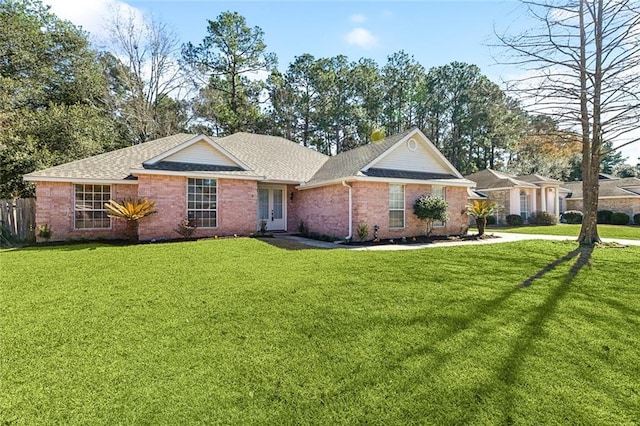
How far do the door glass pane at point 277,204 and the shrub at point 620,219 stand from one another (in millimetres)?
26667

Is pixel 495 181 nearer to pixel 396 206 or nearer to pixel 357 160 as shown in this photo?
pixel 396 206

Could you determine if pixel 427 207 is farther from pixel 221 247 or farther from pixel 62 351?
pixel 62 351

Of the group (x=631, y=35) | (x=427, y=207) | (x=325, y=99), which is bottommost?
(x=427, y=207)

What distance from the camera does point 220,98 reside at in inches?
1228

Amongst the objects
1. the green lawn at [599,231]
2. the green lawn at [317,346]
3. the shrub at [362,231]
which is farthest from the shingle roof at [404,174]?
the green lawn at [317,346]

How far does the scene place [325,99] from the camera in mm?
36156

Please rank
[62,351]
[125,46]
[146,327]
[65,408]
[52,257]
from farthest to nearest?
[125,46], [52,257], [146,327], [62,351], [65,408]

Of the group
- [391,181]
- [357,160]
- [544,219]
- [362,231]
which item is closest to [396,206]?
[391,181]

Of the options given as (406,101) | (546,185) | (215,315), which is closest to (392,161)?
(215,315)

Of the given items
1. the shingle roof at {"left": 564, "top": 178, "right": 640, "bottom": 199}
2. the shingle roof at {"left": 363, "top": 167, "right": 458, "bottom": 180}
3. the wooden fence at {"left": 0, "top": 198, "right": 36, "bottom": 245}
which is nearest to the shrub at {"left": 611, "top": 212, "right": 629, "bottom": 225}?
the shingle roof at {"left": 564, "top": 178, "right": 640, "bottom": 199}

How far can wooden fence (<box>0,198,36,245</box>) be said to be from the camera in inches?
518

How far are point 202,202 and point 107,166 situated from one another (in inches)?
176

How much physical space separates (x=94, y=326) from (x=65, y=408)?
1.87 m

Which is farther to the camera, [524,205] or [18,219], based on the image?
[524,205]
